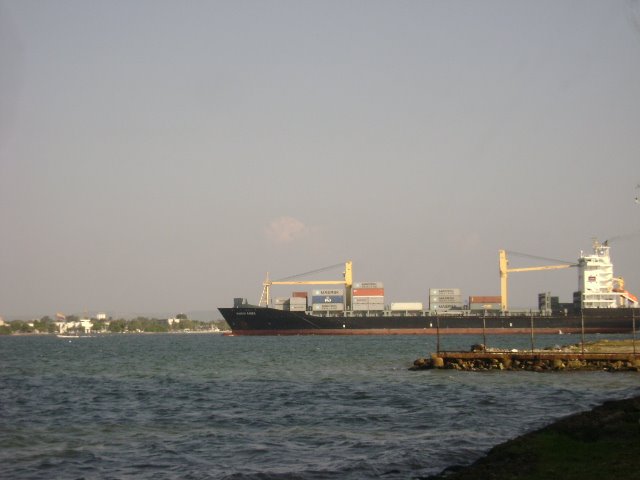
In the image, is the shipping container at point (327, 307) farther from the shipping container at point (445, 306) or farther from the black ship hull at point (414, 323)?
the shipping container at point (445, 306)

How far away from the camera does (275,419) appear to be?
79.1 ft

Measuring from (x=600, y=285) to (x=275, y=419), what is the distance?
92758 mm

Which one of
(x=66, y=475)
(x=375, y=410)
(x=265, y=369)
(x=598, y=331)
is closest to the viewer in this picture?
(x=66, y=475)

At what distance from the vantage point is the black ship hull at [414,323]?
10156 centimetres

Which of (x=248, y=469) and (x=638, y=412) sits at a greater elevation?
(x=638, y=412)

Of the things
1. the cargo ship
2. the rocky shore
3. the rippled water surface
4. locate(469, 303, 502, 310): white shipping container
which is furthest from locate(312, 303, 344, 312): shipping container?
the rippled water surface

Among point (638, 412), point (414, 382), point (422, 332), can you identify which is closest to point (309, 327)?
point (422, 332)

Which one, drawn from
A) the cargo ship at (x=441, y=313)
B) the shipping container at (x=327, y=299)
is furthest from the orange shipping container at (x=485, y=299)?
the shipping container at (x=327, y=299)

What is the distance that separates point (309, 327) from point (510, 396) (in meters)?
77.5

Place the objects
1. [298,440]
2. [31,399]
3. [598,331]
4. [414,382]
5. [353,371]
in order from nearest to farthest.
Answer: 1. [298,440]
2. [31,399]
3. [414,382]
4. [353,371]
5. [598,331]

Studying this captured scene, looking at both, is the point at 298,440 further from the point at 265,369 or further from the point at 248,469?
the point at 265,369

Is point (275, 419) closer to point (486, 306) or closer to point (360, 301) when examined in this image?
point (360, 301)

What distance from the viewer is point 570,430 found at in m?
17.1

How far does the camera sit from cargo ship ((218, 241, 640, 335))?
102500mm
